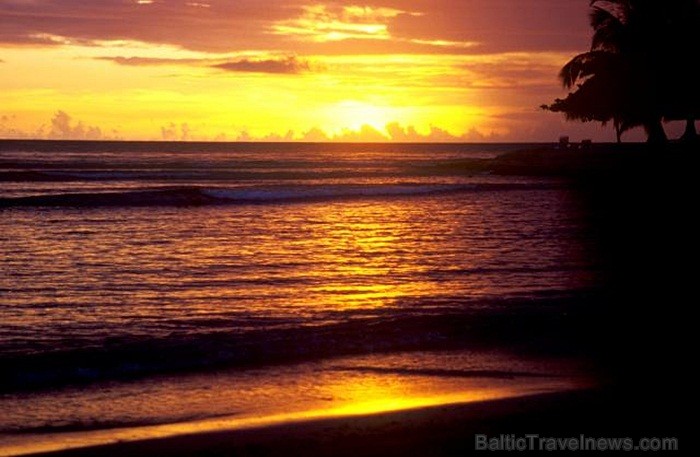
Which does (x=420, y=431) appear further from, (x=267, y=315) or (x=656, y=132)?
(x=656, y=132)

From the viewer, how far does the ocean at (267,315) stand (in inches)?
424

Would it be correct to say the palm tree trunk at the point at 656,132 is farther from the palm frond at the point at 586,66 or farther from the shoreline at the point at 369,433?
the shoreline at the point at 369,433

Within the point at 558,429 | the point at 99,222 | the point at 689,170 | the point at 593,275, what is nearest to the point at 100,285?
the point at 593,275

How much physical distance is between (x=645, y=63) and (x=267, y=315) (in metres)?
42.2

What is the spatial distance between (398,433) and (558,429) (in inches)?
58.0

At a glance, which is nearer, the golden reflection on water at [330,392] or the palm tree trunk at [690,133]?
the golden reflection on water at [330,392]

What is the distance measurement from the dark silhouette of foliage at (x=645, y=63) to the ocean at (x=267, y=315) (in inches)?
786

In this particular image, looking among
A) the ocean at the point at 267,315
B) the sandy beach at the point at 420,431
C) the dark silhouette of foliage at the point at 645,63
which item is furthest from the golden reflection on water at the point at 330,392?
the dark silhouette of foliage at the point at 645,63

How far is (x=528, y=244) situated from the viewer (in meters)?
26.5

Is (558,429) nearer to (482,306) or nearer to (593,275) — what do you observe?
(482,306)

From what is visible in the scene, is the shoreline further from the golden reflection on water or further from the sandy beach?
the golden reflection on water

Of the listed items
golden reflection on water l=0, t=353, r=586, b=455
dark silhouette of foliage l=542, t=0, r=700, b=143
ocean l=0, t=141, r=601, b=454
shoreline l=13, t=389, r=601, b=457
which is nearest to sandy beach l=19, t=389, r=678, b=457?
shoreline l=13, t=389, r=601, b=457

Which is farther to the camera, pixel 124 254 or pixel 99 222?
pixel 99 222

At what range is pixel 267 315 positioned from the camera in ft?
51.0
